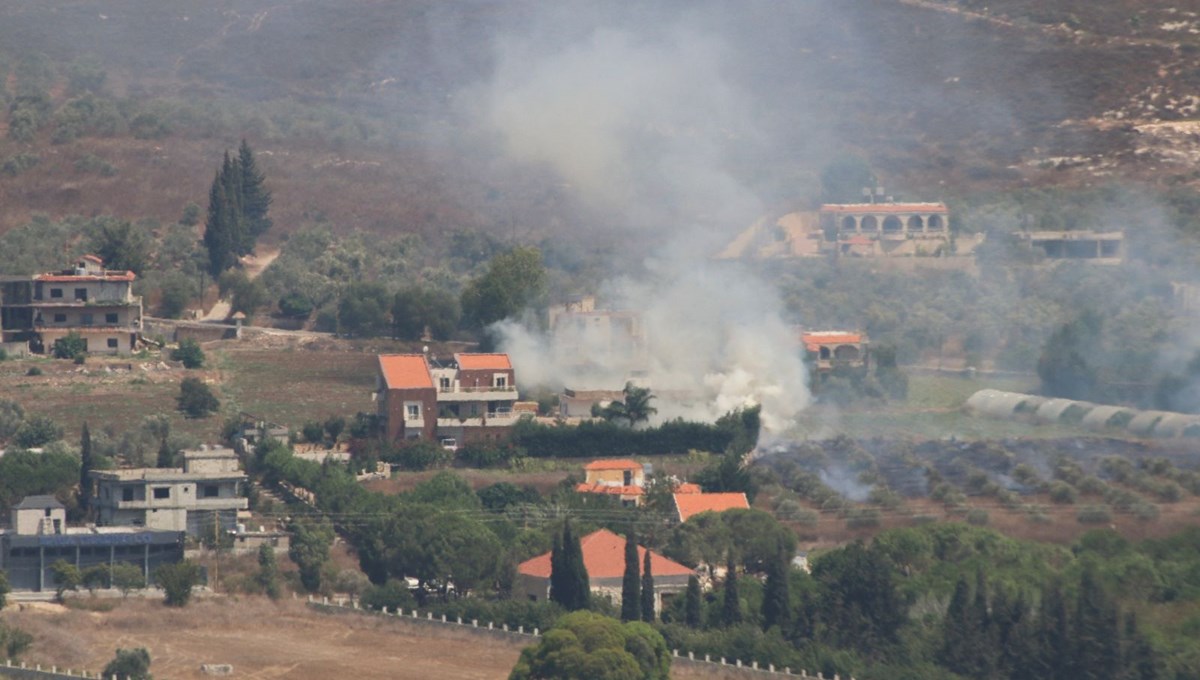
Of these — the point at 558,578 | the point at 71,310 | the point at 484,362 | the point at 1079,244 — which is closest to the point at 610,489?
the point at 484,362

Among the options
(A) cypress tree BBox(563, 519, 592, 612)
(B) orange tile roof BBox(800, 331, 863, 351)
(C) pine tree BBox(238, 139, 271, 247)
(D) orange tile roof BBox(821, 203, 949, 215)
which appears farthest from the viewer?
(D) orange tile roof BBox(821, 203, 949, 215)

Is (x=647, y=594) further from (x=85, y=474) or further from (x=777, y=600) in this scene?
(x=85, y=474)

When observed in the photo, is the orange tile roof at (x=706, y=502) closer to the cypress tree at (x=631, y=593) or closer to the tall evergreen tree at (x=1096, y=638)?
the cypress tree at (x=631, y=593)

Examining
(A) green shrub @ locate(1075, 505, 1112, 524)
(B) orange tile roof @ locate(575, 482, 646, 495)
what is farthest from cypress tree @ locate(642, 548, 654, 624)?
(A) green shrub @ locate(1075, 505, 1112, 524)

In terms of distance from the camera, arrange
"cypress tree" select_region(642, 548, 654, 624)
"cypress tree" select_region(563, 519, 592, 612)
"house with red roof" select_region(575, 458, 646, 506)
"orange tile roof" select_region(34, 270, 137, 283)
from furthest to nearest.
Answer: "orange tile roof" select_region(34, 270, 137, 283) < "house with red roof" select_region(575, 458, 646, 506) < "cypress tree" select_region(563, 519, 592, 612) < "cypress tree" select_region(642, 548, 654, 624)

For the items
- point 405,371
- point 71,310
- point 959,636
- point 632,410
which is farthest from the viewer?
point 71,310

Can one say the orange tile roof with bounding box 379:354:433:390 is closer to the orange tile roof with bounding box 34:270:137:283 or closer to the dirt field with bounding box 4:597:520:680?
the orange tile roof with bounding box 34:270:137:283

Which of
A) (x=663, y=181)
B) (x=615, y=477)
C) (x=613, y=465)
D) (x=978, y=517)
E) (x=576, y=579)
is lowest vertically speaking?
(x=576, y=579)
